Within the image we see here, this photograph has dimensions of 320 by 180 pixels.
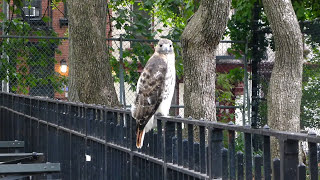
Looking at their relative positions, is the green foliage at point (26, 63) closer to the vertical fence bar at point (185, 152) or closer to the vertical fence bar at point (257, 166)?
the vertical fence bar at point (185, 152)

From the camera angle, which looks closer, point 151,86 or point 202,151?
point 202,151

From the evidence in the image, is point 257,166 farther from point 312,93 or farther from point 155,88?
point 312,93

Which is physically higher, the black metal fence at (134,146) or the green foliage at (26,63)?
the green foliage at (26,63)

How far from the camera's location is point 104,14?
1091 centimetres

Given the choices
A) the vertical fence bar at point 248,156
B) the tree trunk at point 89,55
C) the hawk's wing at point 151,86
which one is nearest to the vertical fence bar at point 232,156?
the vertical fence bar at point 248,156

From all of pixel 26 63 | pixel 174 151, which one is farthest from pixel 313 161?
pixel 26 63

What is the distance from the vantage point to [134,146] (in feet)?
18.1

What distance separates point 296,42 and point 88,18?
10.8ft

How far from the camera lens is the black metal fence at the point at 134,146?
3111mm

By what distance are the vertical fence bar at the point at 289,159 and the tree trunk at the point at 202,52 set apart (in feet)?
21.6

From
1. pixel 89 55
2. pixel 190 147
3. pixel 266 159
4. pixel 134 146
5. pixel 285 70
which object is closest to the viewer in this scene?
pixel 266 159

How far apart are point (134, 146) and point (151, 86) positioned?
1394mm

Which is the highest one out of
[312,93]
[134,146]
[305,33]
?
[305,33]

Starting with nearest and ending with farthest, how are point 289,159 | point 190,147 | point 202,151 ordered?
point 289,159, point 202,151, point 190,147
